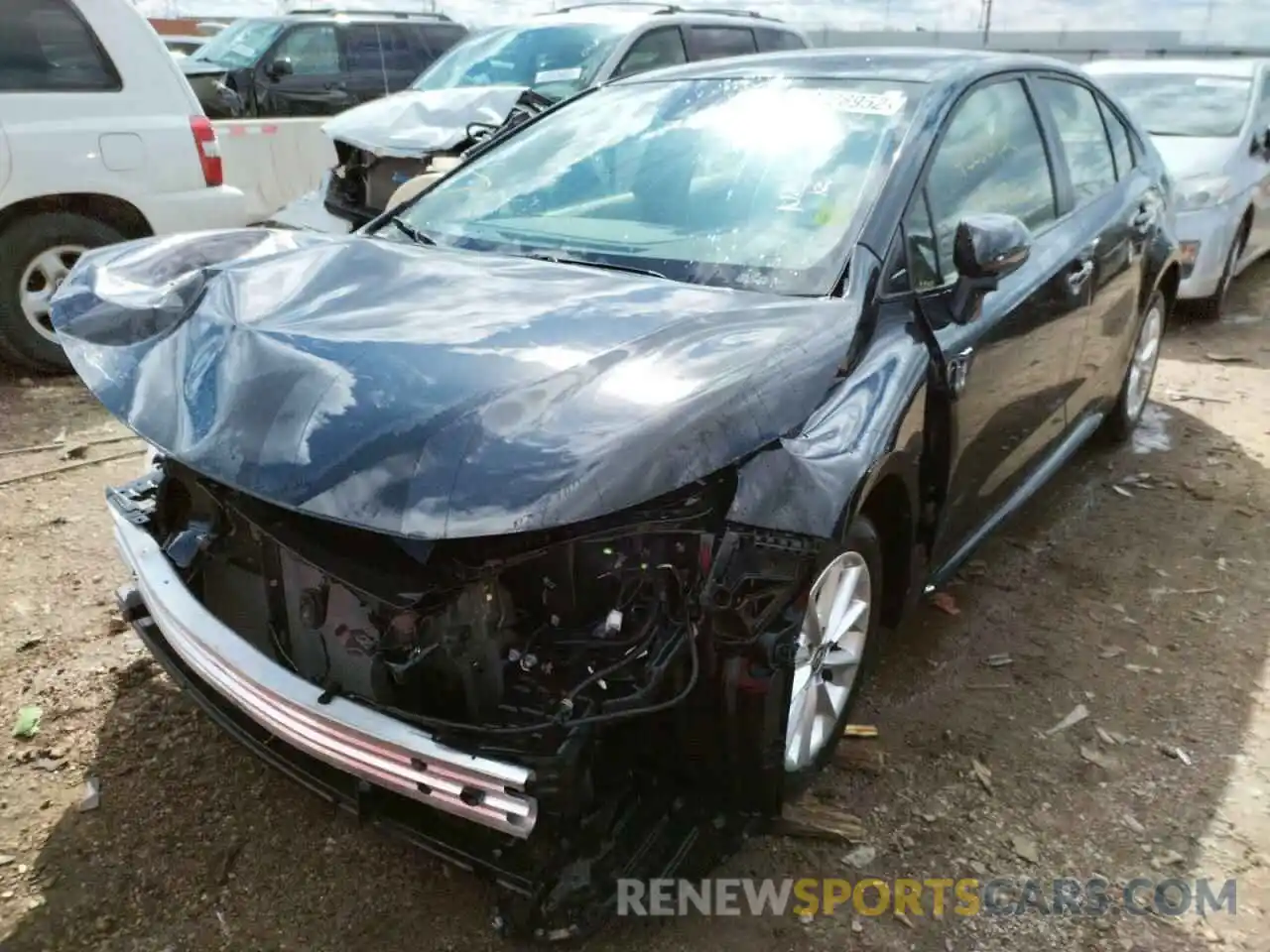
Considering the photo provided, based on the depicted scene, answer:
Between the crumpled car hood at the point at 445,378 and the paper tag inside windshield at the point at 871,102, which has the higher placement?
the paper tag inside windshield at the point at 871,102

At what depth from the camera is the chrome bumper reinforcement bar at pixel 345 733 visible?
192 centimetres

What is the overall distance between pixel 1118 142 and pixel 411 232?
2.92 metres

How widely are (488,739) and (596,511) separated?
49cm

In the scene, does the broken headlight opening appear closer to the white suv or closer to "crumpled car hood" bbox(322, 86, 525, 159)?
the white suv

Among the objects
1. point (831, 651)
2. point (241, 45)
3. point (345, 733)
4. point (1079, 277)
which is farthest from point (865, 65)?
point (241, 45)

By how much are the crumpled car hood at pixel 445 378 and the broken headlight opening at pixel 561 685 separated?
0.20m

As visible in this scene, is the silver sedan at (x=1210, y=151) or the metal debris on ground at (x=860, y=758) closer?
the metal debris on ground at (x=860, y=758)

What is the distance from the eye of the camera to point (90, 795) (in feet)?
8.66

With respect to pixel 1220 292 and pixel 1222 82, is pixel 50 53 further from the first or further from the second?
pixel 1222 82

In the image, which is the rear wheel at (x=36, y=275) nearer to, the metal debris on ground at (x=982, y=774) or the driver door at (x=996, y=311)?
the driver door at (x=996, y=311)

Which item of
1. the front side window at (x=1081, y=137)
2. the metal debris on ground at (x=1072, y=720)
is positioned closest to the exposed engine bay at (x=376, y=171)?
the front side window at (x=1081, y=137)

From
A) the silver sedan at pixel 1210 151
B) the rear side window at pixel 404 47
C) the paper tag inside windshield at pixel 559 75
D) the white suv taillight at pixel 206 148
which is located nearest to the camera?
the white suv taillight at pixel 206 148

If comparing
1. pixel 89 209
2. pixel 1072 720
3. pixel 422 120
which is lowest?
pixel 1072 720

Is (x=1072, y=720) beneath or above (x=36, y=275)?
beneath
